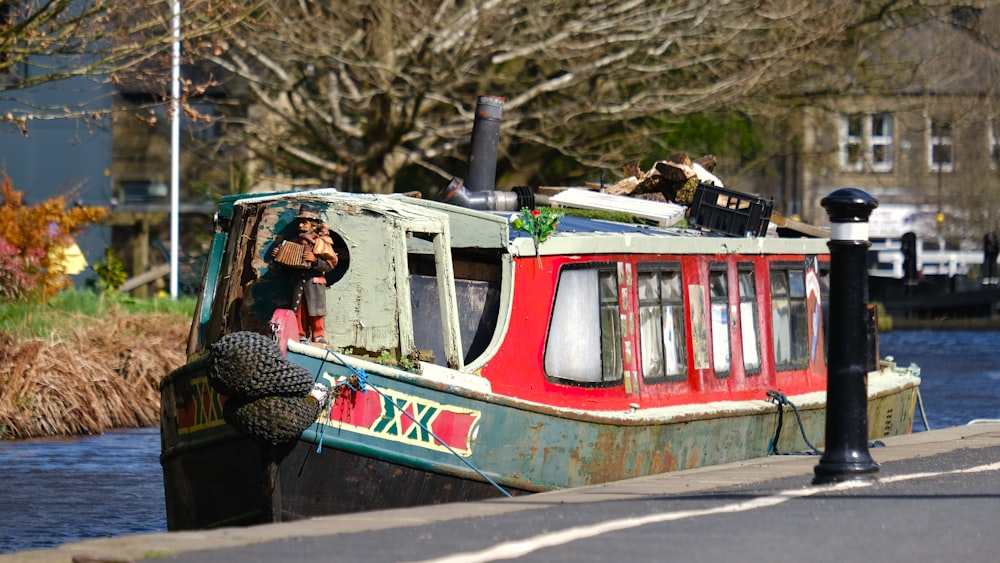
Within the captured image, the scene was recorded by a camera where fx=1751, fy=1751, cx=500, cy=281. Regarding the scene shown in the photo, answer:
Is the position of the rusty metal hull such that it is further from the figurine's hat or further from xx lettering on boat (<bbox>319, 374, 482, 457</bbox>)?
the figurine's hat

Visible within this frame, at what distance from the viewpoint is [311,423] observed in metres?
10.9

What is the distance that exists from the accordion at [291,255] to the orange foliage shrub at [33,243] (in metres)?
13.8

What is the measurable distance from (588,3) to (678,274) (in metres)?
14.5

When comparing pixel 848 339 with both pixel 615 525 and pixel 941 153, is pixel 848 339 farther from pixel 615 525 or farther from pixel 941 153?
pixel 941 153

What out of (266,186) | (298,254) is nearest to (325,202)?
(298,254)

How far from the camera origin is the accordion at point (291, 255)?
11477mm

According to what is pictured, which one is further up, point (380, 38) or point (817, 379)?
point (380, 38)

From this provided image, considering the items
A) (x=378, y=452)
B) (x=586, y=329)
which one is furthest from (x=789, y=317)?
(x=378, y=452)

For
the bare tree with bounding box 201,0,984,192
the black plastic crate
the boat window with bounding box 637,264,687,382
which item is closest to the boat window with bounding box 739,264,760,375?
the black plastic crate

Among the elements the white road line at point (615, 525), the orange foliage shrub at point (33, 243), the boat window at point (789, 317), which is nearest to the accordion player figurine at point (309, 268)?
the white road line at point (615, 525)

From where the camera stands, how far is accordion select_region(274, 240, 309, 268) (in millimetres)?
11477

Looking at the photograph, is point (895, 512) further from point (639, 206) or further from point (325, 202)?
point (639, 206)

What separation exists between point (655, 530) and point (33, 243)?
1906 cm

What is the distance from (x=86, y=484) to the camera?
16656 millimetres
